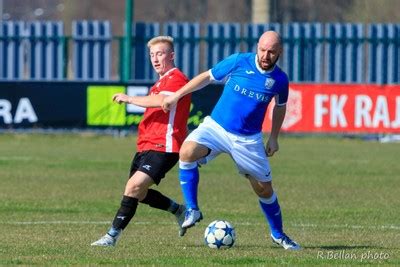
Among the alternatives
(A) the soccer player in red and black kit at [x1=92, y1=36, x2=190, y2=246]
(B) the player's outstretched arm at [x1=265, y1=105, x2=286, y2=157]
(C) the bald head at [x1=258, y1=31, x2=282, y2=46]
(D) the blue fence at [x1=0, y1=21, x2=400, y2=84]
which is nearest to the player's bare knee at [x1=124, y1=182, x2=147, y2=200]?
(A) the soccer player in red and black kit at [x1=92, y1=36, x2=190, y2=246]

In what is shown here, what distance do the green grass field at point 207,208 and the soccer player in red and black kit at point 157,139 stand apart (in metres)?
0.31

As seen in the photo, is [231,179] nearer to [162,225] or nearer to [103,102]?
[162,225]

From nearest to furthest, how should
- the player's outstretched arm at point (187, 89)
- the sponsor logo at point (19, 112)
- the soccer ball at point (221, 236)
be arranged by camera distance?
1. the player's outstretched arm at point (187, 89)
2. the soccer ball at point (221, 236)
3. the sponsor logo at point (19, 112)

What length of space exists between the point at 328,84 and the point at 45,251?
54.3 feet

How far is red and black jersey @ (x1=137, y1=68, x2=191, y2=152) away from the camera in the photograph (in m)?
10.4

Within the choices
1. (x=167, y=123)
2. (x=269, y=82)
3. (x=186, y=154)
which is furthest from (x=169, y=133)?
(x=269, y=82)

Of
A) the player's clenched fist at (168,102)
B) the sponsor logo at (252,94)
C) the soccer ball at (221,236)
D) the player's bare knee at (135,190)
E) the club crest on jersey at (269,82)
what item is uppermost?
the club crest on jersey at (269,82)

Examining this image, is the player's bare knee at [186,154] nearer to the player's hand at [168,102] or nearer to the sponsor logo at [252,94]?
the player's hand at [168,102]

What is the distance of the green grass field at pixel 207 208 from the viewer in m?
9.73

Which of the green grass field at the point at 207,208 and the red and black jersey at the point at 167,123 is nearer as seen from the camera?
the green grass field at the point at 207,208

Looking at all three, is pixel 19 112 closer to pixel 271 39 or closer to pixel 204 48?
pixel 204 48

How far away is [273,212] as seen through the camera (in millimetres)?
10398

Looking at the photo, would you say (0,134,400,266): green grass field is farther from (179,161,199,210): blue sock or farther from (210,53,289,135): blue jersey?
(210,53,289,135): blue jersey

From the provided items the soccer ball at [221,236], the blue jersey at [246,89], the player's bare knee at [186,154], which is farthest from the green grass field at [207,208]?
the blue jersey at [246,89]
